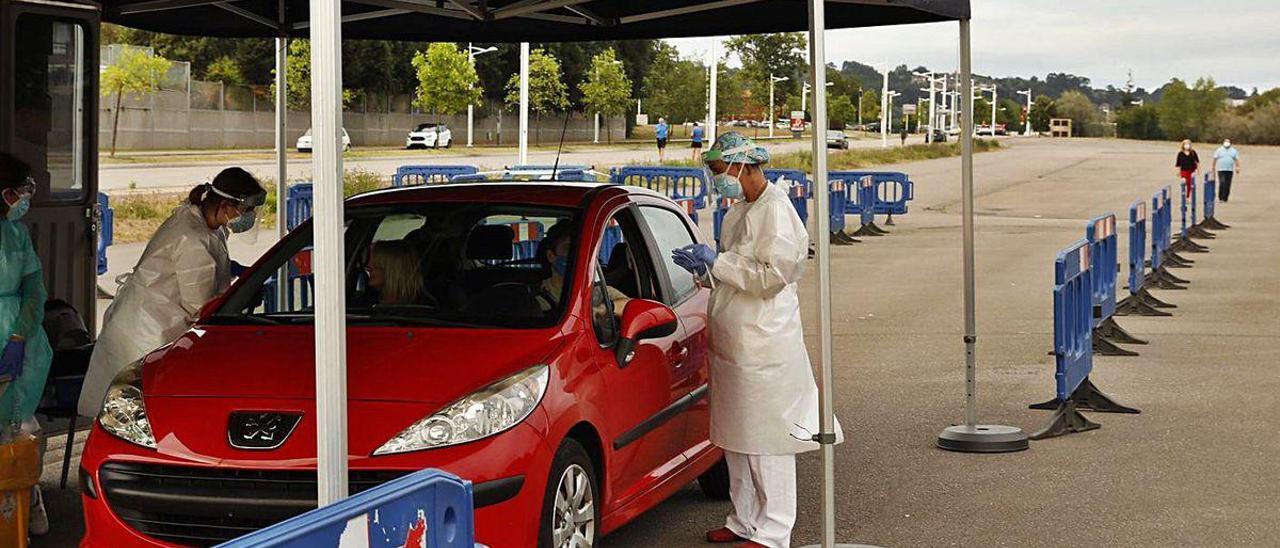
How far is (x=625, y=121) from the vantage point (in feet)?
329

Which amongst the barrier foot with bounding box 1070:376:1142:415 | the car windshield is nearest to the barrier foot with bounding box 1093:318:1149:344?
the barrier foot with bounding box 1070:376:1142:415

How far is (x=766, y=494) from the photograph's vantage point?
6719mm

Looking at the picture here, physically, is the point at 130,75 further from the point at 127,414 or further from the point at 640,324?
the point at 640,324

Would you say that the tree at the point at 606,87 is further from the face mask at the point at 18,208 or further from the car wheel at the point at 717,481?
the face mask at the point at 18,208

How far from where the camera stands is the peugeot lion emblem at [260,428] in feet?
18.1

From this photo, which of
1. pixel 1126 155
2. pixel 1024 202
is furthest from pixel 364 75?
pixel 1024 202

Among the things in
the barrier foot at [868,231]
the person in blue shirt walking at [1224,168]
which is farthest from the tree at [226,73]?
the barrier foot at [868,231]

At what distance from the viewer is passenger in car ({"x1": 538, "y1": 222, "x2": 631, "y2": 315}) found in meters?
6.51

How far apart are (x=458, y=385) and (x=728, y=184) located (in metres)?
1.70

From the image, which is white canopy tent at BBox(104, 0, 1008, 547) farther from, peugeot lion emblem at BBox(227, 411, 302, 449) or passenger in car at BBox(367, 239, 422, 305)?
passenger in car at BBox(367, 239, 422, 305)

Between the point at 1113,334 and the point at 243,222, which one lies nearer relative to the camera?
the point at 243,222

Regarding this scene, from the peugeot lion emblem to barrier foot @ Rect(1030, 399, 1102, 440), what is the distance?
5632 millimetres

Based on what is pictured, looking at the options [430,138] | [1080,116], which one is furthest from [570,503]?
[1080,116]

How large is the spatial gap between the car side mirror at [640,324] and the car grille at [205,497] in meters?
1.26
